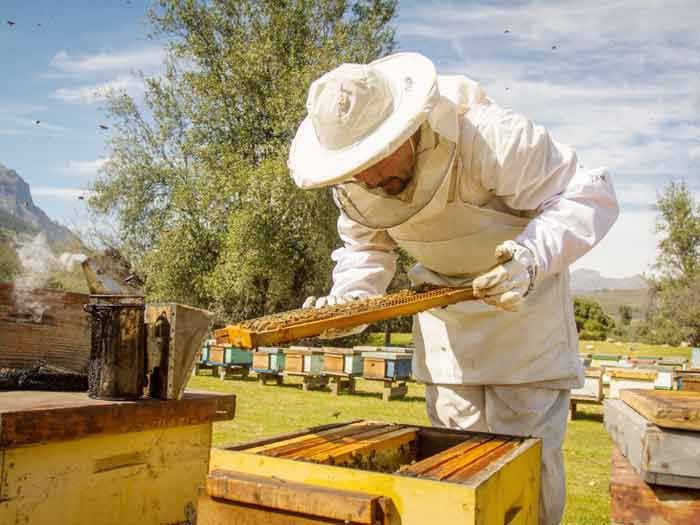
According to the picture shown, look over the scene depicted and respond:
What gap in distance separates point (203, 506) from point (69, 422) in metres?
0.53

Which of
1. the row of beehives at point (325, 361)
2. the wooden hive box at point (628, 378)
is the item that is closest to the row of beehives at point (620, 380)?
the wooden hive box at point (628, 378)

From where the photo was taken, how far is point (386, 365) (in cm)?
944

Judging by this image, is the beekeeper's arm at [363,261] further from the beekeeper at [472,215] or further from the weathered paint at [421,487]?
the weathered paint at [421,487]

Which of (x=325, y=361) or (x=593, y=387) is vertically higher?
(x=325, y=361)

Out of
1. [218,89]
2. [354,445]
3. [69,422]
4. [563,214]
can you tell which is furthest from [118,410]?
[218,89]

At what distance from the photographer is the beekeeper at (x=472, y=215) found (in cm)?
174

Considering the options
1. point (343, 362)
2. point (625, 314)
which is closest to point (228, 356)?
point (343, 362)

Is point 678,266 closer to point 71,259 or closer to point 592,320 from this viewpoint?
point 592,320

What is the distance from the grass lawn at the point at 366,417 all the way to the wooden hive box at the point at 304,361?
34 centimetres

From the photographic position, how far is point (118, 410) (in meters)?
1.79

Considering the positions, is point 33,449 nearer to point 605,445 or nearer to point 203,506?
point 203,506

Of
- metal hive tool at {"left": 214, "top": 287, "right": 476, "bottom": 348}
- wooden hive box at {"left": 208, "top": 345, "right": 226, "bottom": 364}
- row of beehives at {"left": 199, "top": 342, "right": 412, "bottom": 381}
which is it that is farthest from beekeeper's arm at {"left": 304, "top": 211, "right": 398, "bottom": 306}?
wooden hive box at {"left": 208, "top": 345, "right": 226, "bottom": 364}

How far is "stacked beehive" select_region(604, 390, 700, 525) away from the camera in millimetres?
1498

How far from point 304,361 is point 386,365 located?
148 cm
